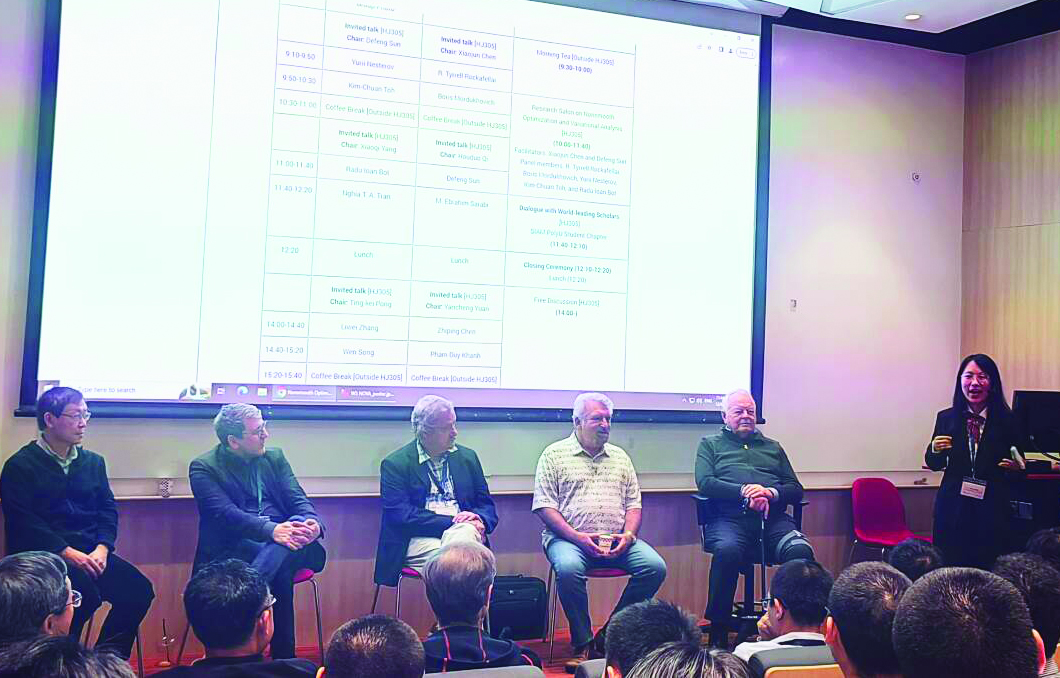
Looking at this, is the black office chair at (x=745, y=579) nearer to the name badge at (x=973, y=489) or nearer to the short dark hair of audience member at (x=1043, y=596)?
the name badge at (x=973, y=489)

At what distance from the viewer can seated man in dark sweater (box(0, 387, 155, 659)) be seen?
321cm

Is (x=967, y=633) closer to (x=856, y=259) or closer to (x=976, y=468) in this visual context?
(x=976, y=468)

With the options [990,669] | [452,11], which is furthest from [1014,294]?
[990,669]

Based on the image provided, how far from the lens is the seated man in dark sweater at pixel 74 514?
10.5 ft

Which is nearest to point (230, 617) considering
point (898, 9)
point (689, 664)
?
point (689, 664)

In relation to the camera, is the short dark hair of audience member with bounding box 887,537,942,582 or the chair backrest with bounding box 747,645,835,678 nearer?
the chair backrest with bounding box 747,645,835,678

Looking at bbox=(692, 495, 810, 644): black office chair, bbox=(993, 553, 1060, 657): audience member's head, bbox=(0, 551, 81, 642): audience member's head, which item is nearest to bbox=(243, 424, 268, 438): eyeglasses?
bbox=(0, 551, 81, 642): audience member's head

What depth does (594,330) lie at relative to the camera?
4.42 meters

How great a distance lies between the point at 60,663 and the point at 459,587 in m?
1.14

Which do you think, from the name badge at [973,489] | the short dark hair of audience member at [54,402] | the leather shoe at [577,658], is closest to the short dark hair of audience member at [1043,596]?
the leather shoe at [577,658]

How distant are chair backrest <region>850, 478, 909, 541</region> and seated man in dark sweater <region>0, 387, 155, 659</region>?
3.73 m

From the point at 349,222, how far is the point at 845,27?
3.31 metres

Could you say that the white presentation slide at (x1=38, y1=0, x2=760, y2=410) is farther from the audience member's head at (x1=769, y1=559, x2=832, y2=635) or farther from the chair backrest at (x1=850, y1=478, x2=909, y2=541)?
the audience member's head at (x1=769, y1=559, x2=832, y2=635)

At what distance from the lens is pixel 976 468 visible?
13.7ft
